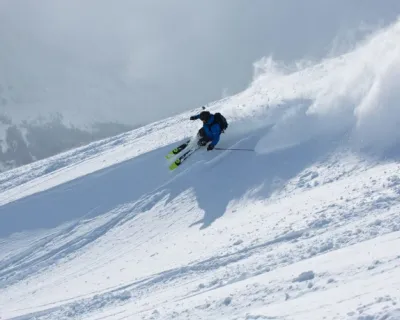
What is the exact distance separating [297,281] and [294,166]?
6.14 meters

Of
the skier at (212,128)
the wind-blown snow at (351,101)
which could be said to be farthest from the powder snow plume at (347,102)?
the skier at (212,128)

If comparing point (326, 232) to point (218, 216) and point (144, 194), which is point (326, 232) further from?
point (144, 194)

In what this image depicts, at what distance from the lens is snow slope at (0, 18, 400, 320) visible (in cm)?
885

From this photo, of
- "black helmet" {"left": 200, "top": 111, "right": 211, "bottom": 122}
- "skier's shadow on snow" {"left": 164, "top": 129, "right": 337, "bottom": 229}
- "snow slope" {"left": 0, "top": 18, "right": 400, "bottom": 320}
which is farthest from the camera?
"black helmet" {"left": 200, "top": 111, "right": 211, "bottom": 122}

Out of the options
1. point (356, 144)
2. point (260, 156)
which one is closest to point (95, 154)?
point (260, 156)

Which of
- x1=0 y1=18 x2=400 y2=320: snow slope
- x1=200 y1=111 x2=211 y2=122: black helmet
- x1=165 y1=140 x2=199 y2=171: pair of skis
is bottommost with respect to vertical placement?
x1=0 y1=18 x2=400 y2=320: snow slope

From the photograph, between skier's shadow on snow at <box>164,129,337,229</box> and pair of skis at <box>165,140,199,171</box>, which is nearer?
skier's shadow on snow at <box>164,129,337,229</box>

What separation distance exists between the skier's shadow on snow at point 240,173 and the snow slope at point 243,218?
1.9 inches

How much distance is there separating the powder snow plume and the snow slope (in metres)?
0.04

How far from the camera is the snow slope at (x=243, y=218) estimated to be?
8852 mm

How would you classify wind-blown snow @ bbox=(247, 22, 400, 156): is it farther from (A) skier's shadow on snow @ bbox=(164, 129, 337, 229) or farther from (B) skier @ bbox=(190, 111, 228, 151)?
(B) skier @ bbox=(190, 111, 228, 151)

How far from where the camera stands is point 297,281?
8.72 m

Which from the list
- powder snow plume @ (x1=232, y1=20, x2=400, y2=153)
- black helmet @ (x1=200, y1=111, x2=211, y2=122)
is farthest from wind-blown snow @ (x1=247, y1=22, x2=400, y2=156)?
black helmet @ (x1=200, y1=111, x2=211, y2=122)

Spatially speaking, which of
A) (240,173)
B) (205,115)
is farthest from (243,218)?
(205,115)
